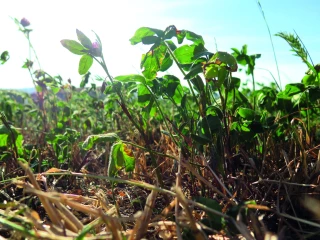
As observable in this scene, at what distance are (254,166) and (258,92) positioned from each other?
0.56 m

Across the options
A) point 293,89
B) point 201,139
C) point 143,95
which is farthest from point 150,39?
point 293,89

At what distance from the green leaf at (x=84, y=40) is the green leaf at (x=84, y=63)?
68mm

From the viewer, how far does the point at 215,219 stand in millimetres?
1060

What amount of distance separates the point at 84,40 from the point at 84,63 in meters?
0.12

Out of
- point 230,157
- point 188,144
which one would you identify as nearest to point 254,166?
point 230,157

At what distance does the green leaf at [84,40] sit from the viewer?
1.39 metres

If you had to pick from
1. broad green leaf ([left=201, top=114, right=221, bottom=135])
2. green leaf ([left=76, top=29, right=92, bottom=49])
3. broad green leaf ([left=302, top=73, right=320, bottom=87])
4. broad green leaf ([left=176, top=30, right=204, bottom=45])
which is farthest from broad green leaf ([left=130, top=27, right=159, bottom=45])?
broad green leaf ([left=302, top=73, right=320, bottom=87])

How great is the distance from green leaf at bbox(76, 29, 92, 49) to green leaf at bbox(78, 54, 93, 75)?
0.22ft

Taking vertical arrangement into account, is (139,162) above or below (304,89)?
below

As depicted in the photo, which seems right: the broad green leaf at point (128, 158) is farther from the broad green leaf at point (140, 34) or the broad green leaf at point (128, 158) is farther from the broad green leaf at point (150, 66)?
the broad green leaf at point (140, 34)

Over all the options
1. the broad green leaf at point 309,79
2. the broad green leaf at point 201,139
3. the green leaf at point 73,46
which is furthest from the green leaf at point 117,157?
the broad green leaf at point 309,79

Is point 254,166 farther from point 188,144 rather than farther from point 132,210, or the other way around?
point 132,210

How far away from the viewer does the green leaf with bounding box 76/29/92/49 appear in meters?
1.39

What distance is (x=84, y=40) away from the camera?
4.55ft
